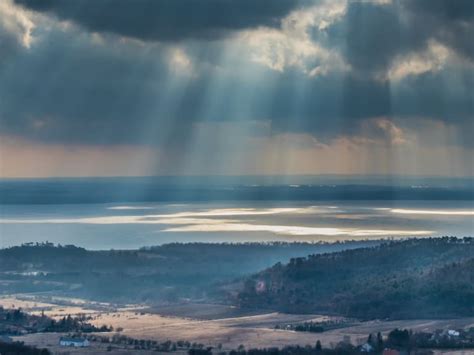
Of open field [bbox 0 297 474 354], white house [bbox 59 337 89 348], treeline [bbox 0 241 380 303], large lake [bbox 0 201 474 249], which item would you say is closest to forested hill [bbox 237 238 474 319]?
open field [bbox 0 297 474 354]

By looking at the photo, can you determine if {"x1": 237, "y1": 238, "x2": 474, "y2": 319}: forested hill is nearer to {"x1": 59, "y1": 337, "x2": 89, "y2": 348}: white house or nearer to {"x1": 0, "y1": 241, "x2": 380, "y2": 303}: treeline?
{"x1": 0, "y1": 241, "x2": 380, "y2": 303}: treeline

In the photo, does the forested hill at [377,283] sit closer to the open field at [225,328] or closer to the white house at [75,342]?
the open field at [225,328]

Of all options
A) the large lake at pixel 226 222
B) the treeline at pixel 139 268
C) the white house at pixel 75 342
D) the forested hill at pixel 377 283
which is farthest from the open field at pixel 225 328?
the large lake at pixel 226 222

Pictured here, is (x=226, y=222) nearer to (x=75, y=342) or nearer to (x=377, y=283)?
(x=377, y=283)

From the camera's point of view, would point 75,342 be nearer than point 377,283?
Yes

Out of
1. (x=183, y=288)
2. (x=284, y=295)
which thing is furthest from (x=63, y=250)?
(x=284, y=295)

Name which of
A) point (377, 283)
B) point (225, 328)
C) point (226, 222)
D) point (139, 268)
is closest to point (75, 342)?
point (225, 328)
